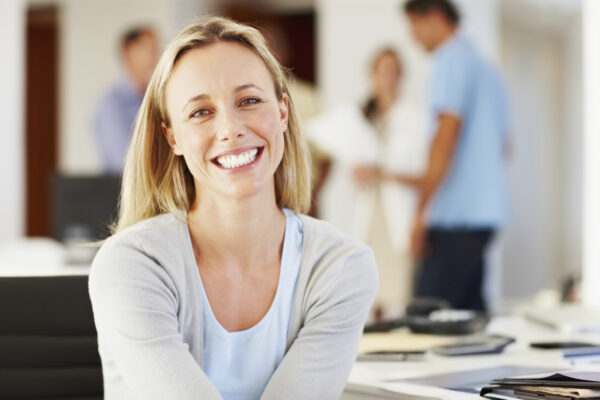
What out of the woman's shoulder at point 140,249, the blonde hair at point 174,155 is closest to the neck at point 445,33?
the blonde hair at point 174,155

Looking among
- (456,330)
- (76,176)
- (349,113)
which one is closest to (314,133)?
(349,113)

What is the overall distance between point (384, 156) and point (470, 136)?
0.93 metres

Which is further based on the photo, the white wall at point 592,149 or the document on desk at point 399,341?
the white wall at point 592,149

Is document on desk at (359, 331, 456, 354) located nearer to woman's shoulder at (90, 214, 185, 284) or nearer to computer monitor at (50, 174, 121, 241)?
woman's shoulder at (90, 214, 185, 284)

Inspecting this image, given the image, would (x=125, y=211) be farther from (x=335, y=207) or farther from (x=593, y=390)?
(x=335, y=207)

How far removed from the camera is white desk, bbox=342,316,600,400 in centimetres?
134

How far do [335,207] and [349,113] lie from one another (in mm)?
627

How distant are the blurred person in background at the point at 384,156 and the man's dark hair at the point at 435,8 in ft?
2.61

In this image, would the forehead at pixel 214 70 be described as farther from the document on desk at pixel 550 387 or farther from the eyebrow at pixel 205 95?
the document on desk at pixel 550 387

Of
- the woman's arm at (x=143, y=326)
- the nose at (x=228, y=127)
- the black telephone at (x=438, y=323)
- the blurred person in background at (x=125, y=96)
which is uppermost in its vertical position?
the blurred person in background at (x=125, y=96)

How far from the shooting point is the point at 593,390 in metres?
1.17

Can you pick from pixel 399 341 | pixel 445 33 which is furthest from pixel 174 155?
pixel 445 33

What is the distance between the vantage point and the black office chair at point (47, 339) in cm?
142

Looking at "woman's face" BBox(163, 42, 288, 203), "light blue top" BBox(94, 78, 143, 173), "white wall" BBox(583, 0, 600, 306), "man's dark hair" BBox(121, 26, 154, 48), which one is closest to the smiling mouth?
"woman's face" BBox(163, 42, 288, 203)
